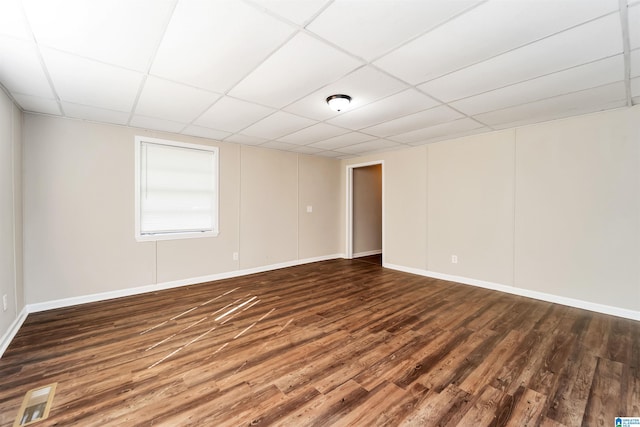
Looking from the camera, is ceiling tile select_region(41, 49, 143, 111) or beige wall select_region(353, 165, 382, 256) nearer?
ceiling tile select_region(41, 49, 143, 111)

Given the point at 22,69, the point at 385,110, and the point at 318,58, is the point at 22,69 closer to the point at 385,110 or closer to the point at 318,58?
the point at 318,58

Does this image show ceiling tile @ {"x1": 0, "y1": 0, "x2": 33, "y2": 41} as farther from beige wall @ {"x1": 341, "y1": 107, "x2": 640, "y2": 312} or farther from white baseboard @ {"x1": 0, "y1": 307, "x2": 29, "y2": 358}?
beige wall @ {"x1": 341, "y1": 107, "x2": 640, "y2": 312}

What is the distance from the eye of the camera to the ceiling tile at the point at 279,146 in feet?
15.7

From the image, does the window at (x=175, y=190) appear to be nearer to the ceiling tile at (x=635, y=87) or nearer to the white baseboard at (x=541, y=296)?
the white baseboard at (x=541, y=296)

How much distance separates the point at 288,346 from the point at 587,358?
99.9 inches

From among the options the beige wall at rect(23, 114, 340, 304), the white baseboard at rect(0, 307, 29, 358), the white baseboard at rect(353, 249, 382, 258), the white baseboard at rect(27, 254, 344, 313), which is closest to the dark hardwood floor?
the white baseboard at rect(0, 307, 29, 358)

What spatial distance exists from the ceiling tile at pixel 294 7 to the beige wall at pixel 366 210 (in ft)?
16.7

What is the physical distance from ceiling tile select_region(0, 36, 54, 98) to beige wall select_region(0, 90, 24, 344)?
21 centimetres

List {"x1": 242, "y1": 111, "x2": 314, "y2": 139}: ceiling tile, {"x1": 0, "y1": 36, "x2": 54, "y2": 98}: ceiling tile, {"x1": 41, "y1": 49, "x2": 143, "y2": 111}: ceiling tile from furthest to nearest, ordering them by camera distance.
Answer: {"x1": 242, "y1": 111, "x2": 314, "y2": 139}: ceiling tile
{"x1": 41, "y1": 49, "x2": 143, "y2": 111}: ceiling tile
{"x1": 0, "y1": 36, "x2": 54, "y2": 98}: ceiling tile

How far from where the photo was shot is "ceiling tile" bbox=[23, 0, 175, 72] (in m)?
1.52

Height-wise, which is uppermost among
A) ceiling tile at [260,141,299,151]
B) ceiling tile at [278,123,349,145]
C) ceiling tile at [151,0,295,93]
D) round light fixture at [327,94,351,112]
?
ceiling tile at [260,141,299,151]

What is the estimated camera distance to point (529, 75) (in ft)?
7.54

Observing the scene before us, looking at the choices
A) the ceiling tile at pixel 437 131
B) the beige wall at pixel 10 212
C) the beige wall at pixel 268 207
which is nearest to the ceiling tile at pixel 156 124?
the beige wall at pixel 10 212

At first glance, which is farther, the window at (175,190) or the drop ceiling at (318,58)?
the window at (175,190)
